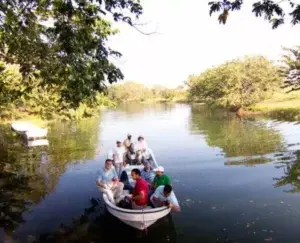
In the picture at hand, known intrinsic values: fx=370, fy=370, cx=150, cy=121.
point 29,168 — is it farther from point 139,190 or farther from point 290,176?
point 290,176

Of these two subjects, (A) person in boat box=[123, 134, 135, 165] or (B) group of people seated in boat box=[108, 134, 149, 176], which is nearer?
(B) group of people seated in boat box=[108, 134, 149, 176]

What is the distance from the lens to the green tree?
1041 cm

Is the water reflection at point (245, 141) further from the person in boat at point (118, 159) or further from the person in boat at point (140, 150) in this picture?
the person in boat at point (118, 159)

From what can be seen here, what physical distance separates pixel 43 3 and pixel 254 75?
62.4 metres

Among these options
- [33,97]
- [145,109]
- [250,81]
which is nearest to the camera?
[33,97]

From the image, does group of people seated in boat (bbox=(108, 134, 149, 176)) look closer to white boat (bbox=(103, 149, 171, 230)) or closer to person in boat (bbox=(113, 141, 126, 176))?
person in boat (bbox=(113, 141, 126, 176))

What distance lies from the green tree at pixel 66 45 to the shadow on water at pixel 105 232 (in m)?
4.63

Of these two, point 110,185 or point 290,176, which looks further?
point 290,176

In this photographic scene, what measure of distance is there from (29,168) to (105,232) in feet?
45.5

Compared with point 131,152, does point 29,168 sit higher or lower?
lower

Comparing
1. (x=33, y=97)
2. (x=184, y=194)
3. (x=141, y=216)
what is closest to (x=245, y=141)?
(x=184, y=194)

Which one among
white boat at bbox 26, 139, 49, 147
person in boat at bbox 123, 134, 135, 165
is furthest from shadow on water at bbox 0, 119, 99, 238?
person in boat at bbox 123, 134, 135, 165

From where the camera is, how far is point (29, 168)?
25344 mm

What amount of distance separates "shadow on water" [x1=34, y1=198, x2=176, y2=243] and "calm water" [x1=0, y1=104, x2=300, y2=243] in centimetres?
3
